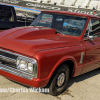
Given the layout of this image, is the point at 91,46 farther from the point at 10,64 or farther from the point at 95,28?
the point at 10,64

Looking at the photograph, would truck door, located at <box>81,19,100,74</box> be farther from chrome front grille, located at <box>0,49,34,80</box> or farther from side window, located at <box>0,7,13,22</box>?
side window, located at <box>0,7,13,22</box>

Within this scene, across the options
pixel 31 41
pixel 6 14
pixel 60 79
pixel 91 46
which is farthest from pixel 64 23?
pixel 6 14

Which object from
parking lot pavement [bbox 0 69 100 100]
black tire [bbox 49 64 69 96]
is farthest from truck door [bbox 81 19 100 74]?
black tire [bbox 49 64 69 96]

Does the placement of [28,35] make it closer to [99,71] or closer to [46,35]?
[46,35]

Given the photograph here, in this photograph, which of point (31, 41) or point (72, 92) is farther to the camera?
point (72, 92)

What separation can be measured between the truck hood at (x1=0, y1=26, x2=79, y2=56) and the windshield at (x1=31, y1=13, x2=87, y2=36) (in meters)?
0.28

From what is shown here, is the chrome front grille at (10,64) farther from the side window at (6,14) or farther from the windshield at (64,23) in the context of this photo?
the side window at (6,14)

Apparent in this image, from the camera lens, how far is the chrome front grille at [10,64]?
9.35 feet

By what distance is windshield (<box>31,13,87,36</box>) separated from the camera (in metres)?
4.08

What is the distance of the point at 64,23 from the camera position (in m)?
4.23

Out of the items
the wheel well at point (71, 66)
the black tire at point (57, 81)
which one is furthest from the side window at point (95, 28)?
the black tire at point (57, 81)

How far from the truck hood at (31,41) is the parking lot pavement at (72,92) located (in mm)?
969

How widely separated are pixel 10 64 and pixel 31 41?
61 centimetres

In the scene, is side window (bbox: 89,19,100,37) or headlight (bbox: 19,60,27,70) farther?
side window (bbox: 89,19,100,37)
